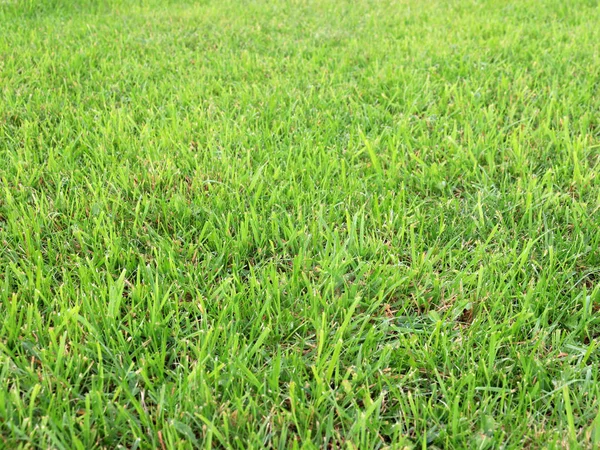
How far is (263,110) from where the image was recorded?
3.15 m

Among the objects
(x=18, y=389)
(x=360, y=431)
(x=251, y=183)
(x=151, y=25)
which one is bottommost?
(x=360, y=431)

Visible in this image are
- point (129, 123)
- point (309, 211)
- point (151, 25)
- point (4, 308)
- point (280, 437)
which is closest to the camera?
point (280, 437)

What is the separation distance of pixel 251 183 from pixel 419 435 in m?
1.34

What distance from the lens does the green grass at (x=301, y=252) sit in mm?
1409

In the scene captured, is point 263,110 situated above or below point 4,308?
above

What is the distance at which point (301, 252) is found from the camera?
1933mm

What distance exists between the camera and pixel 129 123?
2.97 meters

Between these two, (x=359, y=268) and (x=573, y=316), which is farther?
(x=359, y=268)

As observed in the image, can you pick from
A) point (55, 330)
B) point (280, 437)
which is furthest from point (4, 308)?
point (280, 437)

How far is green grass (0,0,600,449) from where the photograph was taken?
4.62 ft

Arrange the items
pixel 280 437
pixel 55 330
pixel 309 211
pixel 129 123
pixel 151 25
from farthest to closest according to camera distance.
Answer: pixel 151 25, pixel 129 123, pixel 309 211, pixel 55 330, pixel 280 437

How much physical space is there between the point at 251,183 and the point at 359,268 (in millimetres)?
719

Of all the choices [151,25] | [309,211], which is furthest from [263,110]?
[151,25]

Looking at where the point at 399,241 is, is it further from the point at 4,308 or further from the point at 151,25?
the point at 151,25
